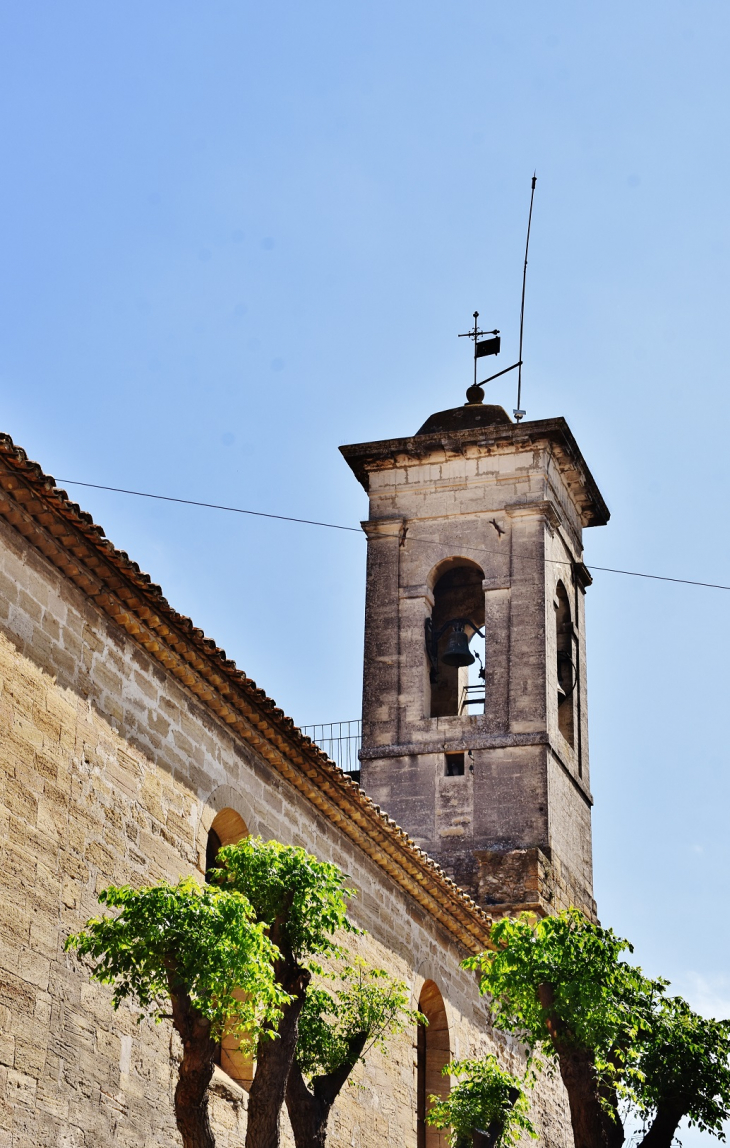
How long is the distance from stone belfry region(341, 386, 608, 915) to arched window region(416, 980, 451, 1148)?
3.72 meters

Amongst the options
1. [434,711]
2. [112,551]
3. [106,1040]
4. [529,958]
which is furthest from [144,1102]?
[434,711]

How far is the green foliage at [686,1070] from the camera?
10.8 metres

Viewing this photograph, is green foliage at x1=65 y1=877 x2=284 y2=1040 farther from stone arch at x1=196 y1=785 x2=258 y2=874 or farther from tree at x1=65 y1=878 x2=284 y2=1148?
stone arch at x1=196 y1=785 x2=258 y2=874

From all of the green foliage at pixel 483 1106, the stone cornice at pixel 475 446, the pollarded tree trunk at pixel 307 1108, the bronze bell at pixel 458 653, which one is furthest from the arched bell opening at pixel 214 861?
the stone cornice at pixel 475 446

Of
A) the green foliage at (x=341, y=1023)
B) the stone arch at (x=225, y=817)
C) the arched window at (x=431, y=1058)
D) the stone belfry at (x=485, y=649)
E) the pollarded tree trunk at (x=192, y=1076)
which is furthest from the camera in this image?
the stone belfry at (x=485, y=649)

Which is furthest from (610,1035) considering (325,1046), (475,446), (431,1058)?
(475,446)

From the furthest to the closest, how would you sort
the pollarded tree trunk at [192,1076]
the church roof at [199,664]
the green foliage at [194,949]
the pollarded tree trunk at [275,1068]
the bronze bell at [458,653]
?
1. the bronze bell at [458,653]
2. the church roof at [199,664]
3. the pollarded tree trunk at [275,1068]
4. the pollarded tree trunk at [192,1076]
5. the green foliage at [194,949]

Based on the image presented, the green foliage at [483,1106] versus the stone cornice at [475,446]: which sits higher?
the stone cornice at [475,446]

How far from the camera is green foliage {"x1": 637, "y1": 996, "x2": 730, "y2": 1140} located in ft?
35.4

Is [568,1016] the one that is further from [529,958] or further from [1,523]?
[1,523]

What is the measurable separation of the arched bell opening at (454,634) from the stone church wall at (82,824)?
9.10 metres

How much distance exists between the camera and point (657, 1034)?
432 inches

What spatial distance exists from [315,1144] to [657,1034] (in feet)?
7.57

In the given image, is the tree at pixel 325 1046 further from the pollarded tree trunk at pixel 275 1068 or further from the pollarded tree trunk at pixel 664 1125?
the pollarded tree trunk at pixel 664 1125
